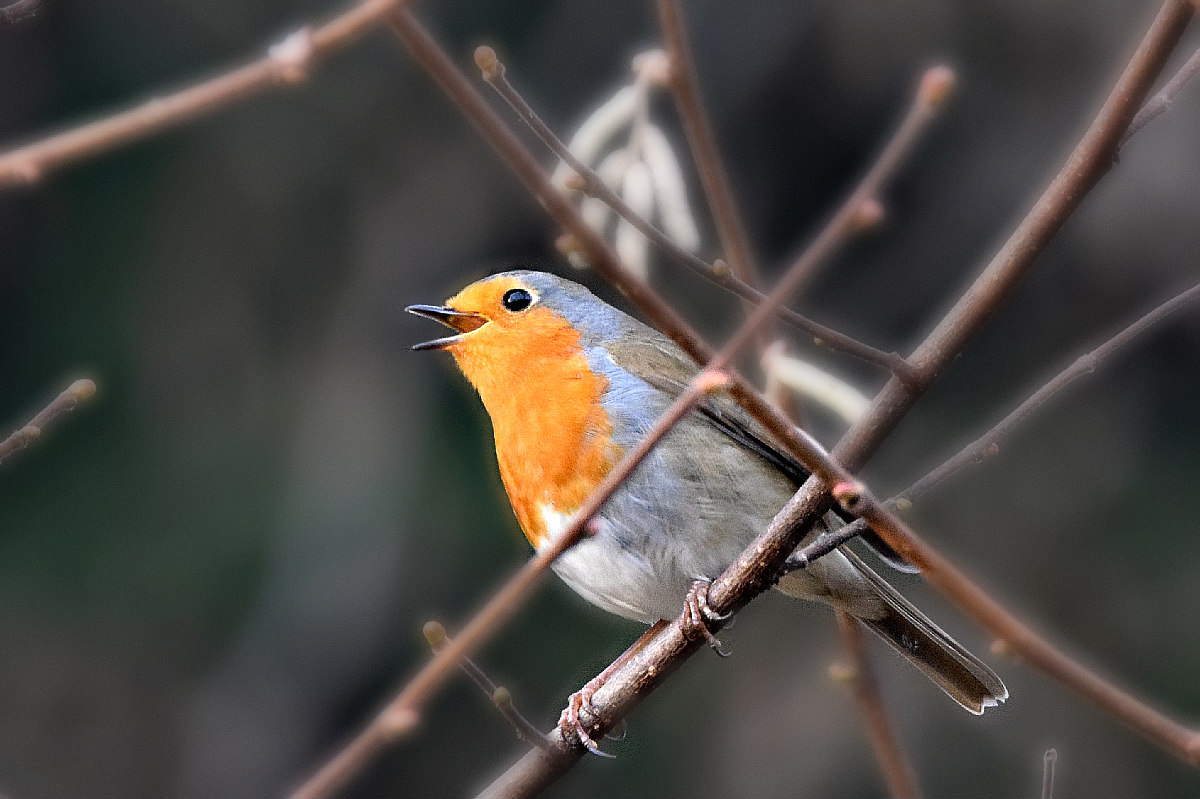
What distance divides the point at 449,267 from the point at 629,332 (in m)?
2.45

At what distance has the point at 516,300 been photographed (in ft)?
11.2

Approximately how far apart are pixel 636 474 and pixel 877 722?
3.19ft

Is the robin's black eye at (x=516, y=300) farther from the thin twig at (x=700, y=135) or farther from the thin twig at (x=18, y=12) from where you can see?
the thin twig at (x=18, y=12)

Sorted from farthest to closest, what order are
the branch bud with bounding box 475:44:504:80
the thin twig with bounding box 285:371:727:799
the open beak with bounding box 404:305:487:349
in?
the open beak with bounding box 404:305:487:349 → the branch bud with bounding box 475:44:504:80 → the thin twig with bounding box 285:371:727:799

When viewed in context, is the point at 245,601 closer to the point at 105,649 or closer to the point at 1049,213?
the point at 105,649

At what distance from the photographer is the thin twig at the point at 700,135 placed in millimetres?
1607

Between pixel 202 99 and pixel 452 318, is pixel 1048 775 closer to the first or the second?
pixel 202 99

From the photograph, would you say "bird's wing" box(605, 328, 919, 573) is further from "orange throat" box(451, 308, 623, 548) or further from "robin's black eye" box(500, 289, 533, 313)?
"robin's black eye" box(500, 289, 533, 313)

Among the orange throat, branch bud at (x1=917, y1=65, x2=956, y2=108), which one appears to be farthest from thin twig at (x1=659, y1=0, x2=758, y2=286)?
the orange throat

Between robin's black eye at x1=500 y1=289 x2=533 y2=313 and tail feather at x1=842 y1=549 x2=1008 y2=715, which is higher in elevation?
robin's black eye at x1=500 y1=289 x2=533 y2=313

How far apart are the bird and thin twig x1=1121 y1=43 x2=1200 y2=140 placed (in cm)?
132

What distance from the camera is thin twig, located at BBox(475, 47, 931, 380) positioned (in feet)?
4.10

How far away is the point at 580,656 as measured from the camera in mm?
5754

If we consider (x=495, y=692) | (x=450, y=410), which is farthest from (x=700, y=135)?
(x=450, y=410)
